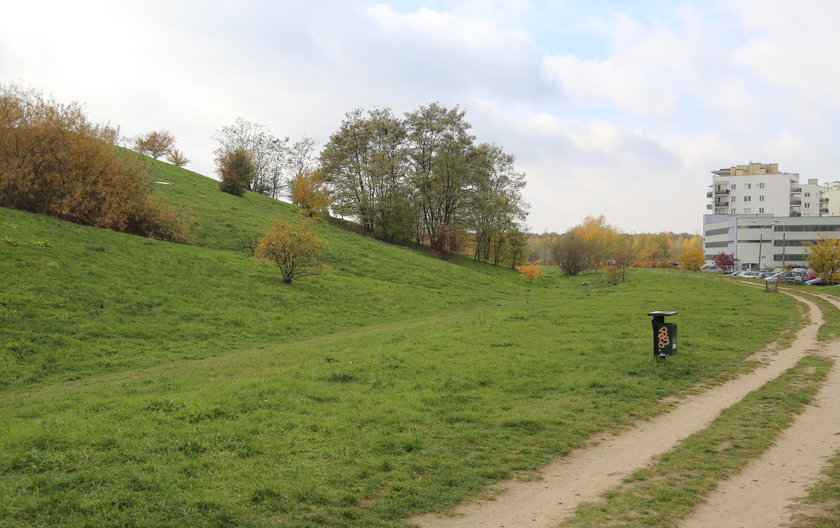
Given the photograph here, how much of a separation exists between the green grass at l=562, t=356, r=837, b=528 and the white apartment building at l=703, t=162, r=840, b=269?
313 ft

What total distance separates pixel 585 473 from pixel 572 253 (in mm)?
Answer: 67423

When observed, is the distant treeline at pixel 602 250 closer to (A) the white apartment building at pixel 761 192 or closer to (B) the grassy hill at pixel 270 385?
(A) the white apartment building at pixel 761 192

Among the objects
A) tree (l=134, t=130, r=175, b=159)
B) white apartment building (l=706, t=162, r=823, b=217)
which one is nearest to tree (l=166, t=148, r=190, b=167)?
tree (l=134, t=130, r=175, b=159)

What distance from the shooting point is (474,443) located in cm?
887

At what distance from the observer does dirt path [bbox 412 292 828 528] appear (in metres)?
6.34

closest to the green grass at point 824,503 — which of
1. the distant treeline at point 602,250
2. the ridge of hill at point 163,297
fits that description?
the ridge of hill at point 163,297

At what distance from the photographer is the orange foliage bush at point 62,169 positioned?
28.9 meters

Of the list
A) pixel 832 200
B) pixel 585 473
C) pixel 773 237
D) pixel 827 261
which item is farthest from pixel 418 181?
pixel 832 200

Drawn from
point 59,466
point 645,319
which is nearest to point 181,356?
point 59,466

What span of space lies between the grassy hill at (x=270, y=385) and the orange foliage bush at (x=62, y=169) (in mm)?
2595

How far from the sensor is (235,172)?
60.6 metres

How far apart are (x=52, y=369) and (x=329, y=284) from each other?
63.7 feet

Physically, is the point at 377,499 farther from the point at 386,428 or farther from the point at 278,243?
the point at 278,243

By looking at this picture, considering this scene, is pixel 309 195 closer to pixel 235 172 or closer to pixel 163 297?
pixel 235 172
